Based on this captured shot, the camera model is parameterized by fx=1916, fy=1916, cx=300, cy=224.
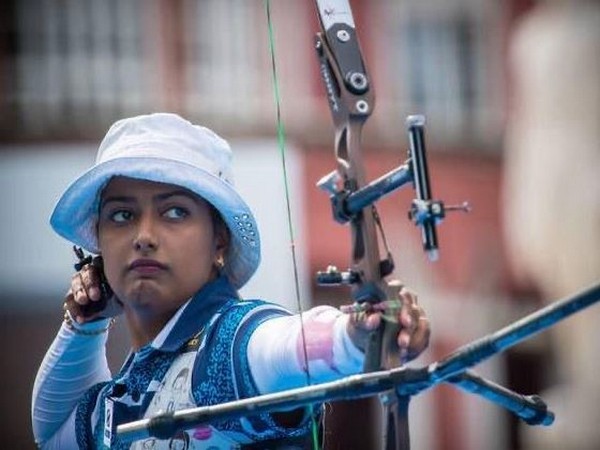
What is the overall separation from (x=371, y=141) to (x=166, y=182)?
1.77 ft

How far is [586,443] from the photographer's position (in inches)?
103

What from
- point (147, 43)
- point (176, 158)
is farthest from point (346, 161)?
point (147, 43)

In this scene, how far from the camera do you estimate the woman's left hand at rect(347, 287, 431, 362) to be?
1015mm

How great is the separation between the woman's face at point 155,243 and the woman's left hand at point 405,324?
0.55 ft

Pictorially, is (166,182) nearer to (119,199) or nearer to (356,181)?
(119,199)

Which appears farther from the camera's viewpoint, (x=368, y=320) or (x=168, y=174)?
(x=168, y=174)

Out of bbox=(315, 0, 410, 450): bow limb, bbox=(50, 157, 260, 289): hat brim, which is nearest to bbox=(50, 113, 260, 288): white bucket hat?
bbox=(50, 157, 260, 289): hat brim

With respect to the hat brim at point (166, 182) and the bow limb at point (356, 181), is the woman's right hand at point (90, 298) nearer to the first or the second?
the hat brim at point (166, 182)

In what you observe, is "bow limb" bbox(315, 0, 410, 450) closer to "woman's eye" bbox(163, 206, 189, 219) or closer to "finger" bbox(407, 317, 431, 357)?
"finger" bbox(407, 317, 431, 357)

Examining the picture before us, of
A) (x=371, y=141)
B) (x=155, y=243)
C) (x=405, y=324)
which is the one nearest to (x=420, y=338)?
(x=405, y=324)

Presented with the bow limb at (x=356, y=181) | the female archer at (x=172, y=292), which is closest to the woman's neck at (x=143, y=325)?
the female archer at (x=172, y=292)

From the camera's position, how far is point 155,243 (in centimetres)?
115

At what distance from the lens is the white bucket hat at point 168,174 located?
116cm

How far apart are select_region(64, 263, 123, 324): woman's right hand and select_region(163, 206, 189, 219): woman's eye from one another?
0.08m
